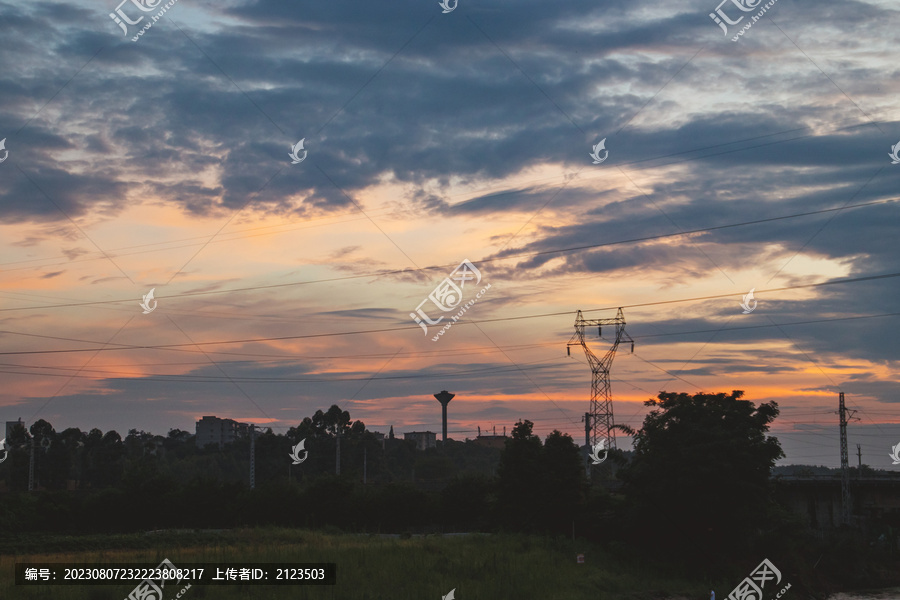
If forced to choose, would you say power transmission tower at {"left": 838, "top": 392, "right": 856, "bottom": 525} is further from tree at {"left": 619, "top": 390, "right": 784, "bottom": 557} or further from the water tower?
the water tower

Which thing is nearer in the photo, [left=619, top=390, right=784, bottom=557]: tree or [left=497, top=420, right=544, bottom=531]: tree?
[left=619, top=390, right=784, bottom=557]: tree

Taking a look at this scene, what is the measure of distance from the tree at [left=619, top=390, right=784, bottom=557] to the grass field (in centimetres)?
297

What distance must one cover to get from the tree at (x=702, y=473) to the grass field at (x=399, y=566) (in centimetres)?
297

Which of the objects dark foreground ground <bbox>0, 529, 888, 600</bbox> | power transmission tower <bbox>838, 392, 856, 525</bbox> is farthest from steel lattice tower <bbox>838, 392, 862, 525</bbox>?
dark foreground ground <bbox>0, 529, 888, 600</bbox>

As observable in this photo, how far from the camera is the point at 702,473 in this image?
4762 cm

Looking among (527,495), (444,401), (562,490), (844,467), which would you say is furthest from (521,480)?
(444,401)

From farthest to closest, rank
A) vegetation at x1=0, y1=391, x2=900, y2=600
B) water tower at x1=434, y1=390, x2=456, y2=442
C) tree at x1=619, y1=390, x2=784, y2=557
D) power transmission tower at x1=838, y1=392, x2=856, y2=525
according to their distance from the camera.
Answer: water tower at x1=434, y1=390, x2=456, y2=442, power transmission tower at x1=838, y1=392, x2=856, y2=525, tree at x1=619, y1=390, x2=784, y2=557, vegetation at x1=0, y1=391, x2=900, y2=600

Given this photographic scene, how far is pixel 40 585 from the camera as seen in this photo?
105 ft

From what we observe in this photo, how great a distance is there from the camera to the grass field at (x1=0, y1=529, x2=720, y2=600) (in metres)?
33.2

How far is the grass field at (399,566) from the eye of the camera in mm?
33188

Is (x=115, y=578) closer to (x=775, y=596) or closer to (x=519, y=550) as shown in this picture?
(x=519, y=550)

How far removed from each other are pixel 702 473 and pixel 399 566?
19.8m

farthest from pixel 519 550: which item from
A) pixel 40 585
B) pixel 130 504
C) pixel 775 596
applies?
pixel 130 504

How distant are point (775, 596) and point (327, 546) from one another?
25.7m
